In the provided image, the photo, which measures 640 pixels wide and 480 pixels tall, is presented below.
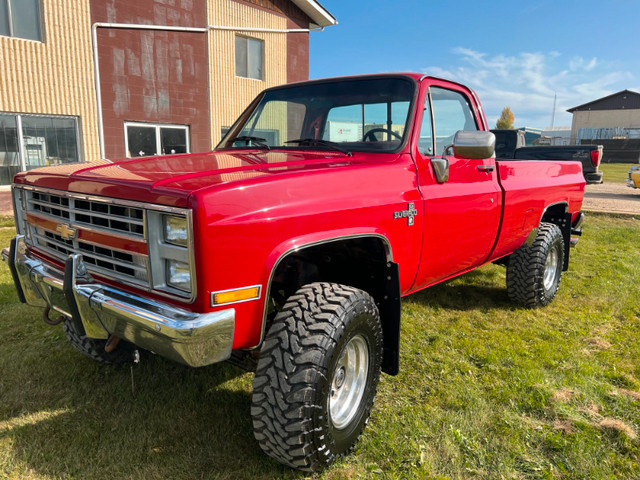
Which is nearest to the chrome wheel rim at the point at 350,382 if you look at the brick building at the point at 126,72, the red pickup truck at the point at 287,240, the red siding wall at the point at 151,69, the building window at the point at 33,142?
the red pickup truck at the point at 287,240

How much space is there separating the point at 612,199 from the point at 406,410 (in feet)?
46.0

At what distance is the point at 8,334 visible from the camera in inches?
147

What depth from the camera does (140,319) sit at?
1.89 m

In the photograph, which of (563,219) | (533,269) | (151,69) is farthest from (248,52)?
(533,269)

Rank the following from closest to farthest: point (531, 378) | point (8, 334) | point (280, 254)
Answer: point (280, 254) → point (531, 378) → point (8, 334)

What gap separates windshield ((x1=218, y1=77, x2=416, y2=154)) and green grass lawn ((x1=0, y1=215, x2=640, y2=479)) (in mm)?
1666

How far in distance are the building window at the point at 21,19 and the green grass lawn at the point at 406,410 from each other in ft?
27.2

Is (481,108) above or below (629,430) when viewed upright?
above

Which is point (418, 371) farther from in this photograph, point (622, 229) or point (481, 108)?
point (622, 229)

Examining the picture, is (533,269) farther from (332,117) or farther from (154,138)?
(154,138)

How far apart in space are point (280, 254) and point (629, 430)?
226 cm

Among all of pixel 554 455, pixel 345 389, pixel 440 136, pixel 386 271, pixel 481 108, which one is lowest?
pixel 554 455

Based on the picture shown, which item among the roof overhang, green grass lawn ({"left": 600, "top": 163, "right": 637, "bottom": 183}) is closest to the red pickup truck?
the roof overhang

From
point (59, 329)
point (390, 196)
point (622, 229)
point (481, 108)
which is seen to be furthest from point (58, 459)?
point (622, 229)
